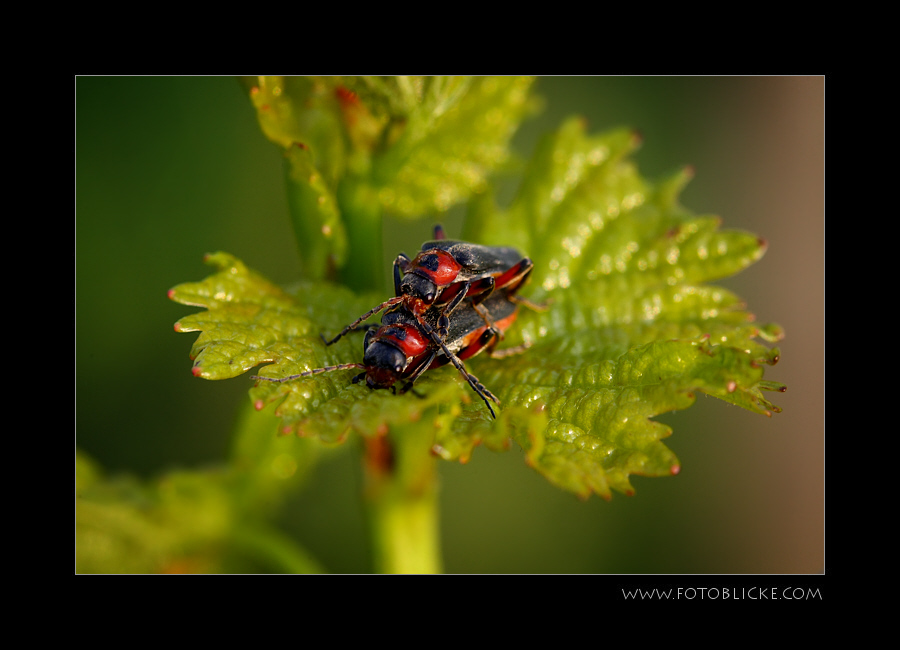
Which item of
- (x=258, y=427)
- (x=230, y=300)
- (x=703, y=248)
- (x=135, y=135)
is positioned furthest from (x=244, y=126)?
(x=703, y=248)

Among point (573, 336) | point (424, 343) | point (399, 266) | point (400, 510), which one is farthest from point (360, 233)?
point (400, 510)

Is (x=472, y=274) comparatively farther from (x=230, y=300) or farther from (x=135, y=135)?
(x=135, y=135)

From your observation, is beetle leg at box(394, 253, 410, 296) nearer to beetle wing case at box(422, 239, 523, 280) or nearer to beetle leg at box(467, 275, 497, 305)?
beetle wing case at box(422, 239, 523, 280)

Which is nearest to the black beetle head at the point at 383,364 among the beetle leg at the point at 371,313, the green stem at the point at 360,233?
the beetle leg at the point at 371,313

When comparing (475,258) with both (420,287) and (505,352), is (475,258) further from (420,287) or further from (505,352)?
(505,352)

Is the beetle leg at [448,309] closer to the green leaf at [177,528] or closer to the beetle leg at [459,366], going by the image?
the beetle leg at [459,366]

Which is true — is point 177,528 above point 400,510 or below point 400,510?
below
